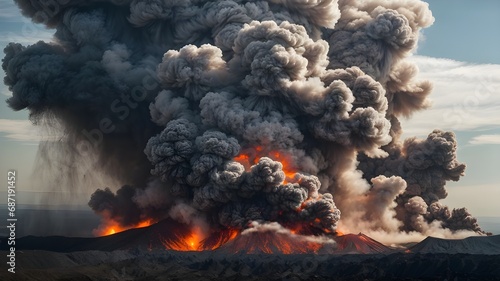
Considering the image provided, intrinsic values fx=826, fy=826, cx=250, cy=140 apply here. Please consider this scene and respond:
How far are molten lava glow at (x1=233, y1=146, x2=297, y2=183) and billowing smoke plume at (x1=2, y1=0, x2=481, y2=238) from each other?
127 mm

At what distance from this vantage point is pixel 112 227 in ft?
268

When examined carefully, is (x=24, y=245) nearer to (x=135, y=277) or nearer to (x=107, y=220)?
(x=107, y=220)

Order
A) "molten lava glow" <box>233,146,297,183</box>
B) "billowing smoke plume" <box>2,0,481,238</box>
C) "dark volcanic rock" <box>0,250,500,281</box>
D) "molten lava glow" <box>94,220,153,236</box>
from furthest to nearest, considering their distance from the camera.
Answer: "molten lava glow" <box>94,220,153,236</box> → "molten lava glow" <box>233,146,297,183</box> → "billowing smoke plume" <box>2,0,481,238</box> → "dark volcanic rock" <box>0,250,500,281</box>

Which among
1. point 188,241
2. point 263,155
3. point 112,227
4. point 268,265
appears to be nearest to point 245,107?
point 263,155

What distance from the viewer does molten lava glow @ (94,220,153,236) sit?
80.6m

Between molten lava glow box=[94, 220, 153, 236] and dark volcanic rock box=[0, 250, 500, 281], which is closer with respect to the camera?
dark volcanic rock box=[0, 250, 500, 281]

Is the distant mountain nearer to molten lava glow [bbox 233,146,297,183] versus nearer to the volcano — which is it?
the volcano

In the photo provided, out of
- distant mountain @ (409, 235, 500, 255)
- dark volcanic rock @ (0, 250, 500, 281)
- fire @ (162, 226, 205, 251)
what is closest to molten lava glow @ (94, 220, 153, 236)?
fire @ (162, 226, 205, 251)

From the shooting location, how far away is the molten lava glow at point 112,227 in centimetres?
8056

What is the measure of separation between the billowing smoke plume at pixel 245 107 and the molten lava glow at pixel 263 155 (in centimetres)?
13

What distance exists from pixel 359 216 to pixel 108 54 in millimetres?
29282

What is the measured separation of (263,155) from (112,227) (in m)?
18.2

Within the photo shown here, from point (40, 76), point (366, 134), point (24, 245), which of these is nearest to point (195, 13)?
point (40, 76)

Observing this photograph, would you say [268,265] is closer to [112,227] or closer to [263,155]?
[263,155]
